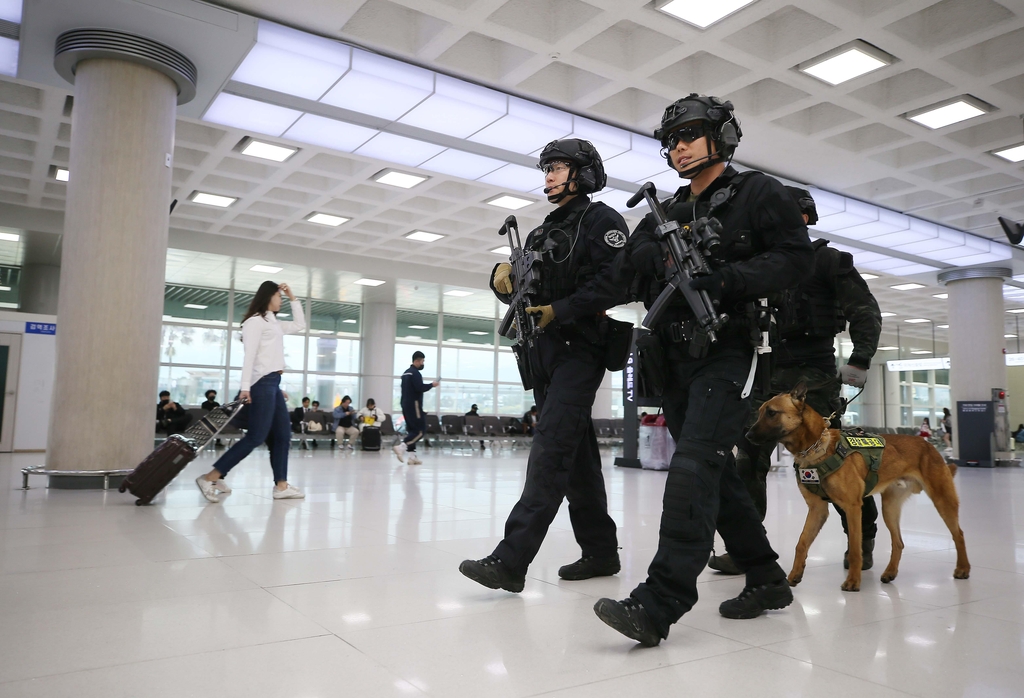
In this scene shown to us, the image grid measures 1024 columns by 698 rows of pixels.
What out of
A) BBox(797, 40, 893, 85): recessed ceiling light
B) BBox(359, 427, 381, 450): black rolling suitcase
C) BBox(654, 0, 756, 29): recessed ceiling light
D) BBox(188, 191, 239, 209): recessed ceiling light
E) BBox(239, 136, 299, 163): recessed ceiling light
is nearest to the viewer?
BBox(654, 0, 756, 29): recessed ceiling light

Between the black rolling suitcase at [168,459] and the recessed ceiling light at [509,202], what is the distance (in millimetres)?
7932

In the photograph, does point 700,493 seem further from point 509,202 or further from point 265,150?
point 509,202

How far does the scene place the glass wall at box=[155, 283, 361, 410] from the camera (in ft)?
69.2

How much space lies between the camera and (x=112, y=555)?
3479 mm

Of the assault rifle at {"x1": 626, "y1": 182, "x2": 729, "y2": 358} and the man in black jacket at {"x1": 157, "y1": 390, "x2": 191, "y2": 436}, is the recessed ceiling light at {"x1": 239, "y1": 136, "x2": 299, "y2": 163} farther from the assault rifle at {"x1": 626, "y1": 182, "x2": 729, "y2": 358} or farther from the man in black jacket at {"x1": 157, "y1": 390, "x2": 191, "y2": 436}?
the assault rifle at {"x1": 626, "y1": 182, "x2": 729, "y2": 358}

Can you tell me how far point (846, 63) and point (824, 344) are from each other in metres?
6.08

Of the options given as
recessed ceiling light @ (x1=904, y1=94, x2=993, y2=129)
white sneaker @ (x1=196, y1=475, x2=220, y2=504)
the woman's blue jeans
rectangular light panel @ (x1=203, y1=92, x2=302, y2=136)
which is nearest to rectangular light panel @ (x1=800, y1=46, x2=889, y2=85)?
recessed ceiling light @ (x1=904, y1=94, x2=993, y2=129)

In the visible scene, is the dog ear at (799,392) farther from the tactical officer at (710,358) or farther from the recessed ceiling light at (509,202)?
the recessed ceiling light at (509,202)

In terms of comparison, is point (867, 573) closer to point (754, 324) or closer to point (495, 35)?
point (754, 324)

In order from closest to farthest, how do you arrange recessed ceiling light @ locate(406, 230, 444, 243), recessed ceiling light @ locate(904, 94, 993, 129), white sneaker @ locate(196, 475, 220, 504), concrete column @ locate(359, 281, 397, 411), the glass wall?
white sneaker @ locate(196, 475, 220, 504)
recessed ceiling light @ locate(904, 94, 993, 129)
recessed ceiling light @ locate(406, 230, 444, 243)
the glass wall
concrete column @ locate(359, 281, 397, 411)

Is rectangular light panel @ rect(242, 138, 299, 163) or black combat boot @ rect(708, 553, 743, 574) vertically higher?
rectangular light panel @ rect(242, 138, 299, 163)

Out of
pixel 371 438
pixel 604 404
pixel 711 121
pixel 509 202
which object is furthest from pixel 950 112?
pixel 604 404

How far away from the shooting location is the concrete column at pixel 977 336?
1639cm

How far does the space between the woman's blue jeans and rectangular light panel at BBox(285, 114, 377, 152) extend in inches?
204
